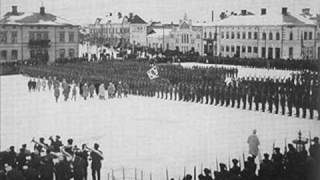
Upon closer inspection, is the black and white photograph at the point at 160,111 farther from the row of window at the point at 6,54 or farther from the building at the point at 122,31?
the building at the point at 122,31

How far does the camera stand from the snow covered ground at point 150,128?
8464 mm

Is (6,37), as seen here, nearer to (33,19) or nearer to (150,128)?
(33,19)

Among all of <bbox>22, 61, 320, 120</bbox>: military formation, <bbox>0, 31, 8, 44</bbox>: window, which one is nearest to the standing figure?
<bbox>22, 61, 320, 120</bbox>: military formation

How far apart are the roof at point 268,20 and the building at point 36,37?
10589mm

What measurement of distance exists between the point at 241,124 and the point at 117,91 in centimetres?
666

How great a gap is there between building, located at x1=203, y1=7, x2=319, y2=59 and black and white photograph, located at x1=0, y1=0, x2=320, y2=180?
92mm

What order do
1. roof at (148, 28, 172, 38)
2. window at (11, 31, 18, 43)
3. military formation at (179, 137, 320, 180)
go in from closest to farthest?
military formation at (179, 137, 320, 180), window at (11, 31, 18, 43), roof at (148, 28, 172, 38)

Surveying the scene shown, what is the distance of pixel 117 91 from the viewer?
1706 cm

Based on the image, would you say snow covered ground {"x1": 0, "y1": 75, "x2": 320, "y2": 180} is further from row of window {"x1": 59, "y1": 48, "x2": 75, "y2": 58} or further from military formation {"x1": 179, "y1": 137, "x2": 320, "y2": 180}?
row of window {"x1": 59, "y1": 48, "x2": 75, "y2": 58}

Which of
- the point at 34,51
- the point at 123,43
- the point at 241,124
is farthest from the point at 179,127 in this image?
the point at 123,43

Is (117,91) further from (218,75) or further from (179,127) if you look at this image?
(179,127)

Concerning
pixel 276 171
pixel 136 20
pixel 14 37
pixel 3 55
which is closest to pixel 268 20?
pixel 14 37

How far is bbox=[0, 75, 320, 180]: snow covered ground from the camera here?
8.46m

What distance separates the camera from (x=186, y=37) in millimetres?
41125
